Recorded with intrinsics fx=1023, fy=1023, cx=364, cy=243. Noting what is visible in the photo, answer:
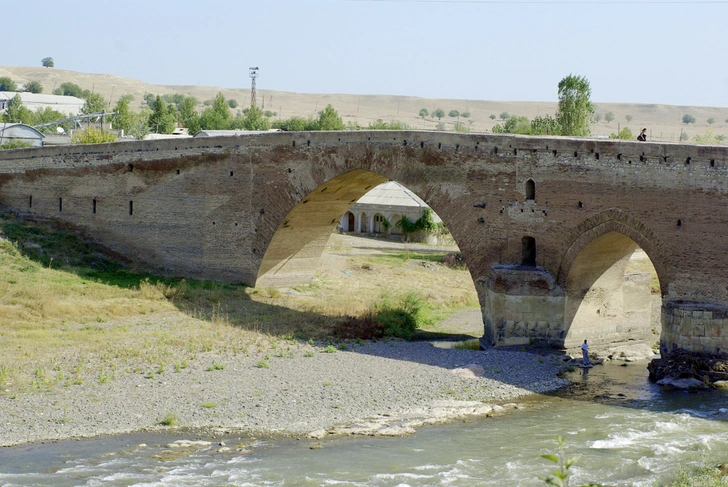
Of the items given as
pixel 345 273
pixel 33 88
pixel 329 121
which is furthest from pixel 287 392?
pixel 33 88

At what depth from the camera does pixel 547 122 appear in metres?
44.2

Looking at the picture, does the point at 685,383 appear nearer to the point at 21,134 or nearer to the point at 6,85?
the point at 21,134

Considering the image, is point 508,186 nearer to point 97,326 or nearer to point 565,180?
Result: point 565,180

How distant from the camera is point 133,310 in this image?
2442cm

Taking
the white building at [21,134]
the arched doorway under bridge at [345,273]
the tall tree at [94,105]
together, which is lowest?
the arched doorway under bridge at [345,273]

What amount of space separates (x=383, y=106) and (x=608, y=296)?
104 m

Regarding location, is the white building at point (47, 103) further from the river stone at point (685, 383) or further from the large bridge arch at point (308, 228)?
the river stone at point (685, 383)

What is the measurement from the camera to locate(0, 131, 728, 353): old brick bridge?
781 inches

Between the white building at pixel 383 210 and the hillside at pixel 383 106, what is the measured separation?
60.1m

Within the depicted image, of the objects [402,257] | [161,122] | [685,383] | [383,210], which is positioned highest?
[161,122]

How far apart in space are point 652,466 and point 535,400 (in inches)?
156

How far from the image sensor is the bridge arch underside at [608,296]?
859 inches

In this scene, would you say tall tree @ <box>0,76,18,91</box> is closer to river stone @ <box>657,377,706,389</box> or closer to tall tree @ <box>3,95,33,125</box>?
tall tree @ <box>3,95,33,125</box>

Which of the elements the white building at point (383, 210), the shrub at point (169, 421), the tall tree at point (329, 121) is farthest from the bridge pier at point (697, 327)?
the tall tree at point (329, 121)
